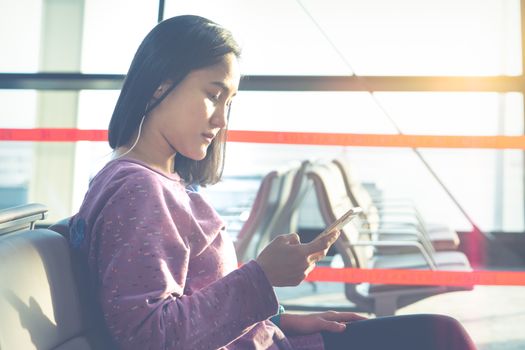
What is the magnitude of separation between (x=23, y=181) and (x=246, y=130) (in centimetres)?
168

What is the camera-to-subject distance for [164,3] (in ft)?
8.86

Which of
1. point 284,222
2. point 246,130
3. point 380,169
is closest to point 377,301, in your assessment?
point 246,130

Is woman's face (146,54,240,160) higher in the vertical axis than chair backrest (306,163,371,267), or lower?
higher

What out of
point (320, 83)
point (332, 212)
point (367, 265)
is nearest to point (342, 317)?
point (332, 212)

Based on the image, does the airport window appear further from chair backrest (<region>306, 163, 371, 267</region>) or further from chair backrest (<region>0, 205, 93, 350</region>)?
chair backrest (<region>0, 205, 93, 350</region>)

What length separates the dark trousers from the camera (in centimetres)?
103

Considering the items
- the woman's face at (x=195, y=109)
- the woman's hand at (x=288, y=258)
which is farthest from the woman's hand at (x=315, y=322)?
the woman's face at (x=195, y=109)

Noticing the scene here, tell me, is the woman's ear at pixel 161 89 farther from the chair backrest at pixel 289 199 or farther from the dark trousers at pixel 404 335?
the chair backrest at pixel 289 199

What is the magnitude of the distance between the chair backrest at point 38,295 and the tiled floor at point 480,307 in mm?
2366

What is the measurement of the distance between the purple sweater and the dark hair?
4.0 inches

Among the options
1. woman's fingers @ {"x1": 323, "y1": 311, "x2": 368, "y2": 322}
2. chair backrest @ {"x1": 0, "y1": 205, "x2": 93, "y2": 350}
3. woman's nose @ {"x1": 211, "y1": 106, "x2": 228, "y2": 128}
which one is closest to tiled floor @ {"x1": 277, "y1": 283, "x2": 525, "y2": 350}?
woman's fingers @ {"x1": 323, "y1": 311, "x2": 368, "y2": 322}

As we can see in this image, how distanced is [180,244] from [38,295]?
0.19 m

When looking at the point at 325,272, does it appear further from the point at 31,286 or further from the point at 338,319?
the point at 31,286

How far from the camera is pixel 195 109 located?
972 millimetres
